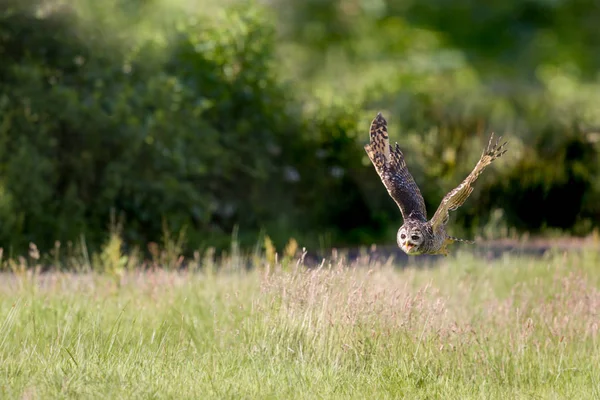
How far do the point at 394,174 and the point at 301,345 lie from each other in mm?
1264

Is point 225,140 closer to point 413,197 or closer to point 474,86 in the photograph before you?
point 413,197

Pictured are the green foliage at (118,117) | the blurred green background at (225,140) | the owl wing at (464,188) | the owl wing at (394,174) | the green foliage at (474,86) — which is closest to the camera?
the owl wing at (464,188)

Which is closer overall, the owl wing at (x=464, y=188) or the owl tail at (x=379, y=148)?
the owl wing at (x=464, y=188)

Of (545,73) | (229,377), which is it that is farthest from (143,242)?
(545,73)

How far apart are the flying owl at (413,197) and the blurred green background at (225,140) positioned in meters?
3.40

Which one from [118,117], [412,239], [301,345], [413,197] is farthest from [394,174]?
[118,117]

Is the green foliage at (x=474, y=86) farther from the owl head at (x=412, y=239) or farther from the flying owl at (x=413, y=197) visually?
the owl head at (x=412, y=239)

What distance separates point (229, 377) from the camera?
5199mm

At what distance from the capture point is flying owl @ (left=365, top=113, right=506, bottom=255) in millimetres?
5309

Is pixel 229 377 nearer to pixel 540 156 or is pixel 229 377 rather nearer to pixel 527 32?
pixel 540 156

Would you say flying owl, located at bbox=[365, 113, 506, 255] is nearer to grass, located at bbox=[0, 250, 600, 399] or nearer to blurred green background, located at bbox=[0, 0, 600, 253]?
grass, located at bbox=[0, 250, 600, 399]

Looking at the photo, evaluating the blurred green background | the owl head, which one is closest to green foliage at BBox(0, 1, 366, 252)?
the blurred green background

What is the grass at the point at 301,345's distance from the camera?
5.02 m

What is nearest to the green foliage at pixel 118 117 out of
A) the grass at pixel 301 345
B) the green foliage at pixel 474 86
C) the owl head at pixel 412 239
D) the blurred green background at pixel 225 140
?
the blurred green background at pixel 225 140
